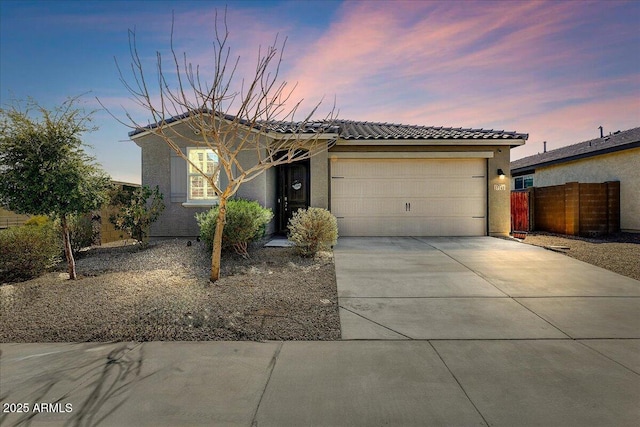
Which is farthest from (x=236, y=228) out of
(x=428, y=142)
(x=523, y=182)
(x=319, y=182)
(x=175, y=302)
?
(x=523, y=182)

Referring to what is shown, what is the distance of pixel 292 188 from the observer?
1121 cm

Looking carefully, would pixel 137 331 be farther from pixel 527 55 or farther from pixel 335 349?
pixel 527 55

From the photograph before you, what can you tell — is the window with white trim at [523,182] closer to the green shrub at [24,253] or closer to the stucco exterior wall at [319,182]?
the stucco exterior wall at [319,182]

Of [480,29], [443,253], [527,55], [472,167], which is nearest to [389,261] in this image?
[443,253]

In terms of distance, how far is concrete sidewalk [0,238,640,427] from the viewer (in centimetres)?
240

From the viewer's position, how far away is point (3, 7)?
6820 mm

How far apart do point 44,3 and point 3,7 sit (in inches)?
29.0

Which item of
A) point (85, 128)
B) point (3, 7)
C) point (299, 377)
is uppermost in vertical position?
point (3, 7)

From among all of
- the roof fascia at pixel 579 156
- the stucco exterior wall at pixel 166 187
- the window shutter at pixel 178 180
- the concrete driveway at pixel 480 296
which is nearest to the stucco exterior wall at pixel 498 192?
the concrete driveway at pixel 480 296

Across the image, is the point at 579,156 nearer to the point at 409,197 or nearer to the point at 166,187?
the point at 409,197

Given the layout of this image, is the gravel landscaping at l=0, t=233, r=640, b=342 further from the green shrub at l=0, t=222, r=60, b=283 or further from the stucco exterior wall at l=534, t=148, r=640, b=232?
the stucco exterior wall at l=534, t=148, r=640, b=232

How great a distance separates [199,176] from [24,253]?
4710mm

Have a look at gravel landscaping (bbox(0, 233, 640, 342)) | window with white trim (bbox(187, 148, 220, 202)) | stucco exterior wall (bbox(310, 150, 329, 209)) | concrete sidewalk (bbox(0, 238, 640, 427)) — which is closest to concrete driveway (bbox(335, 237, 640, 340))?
concrete sidewalk (bbox(0, 238, 640, 427))

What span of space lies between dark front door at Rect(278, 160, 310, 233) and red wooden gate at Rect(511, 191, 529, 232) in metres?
8.86
